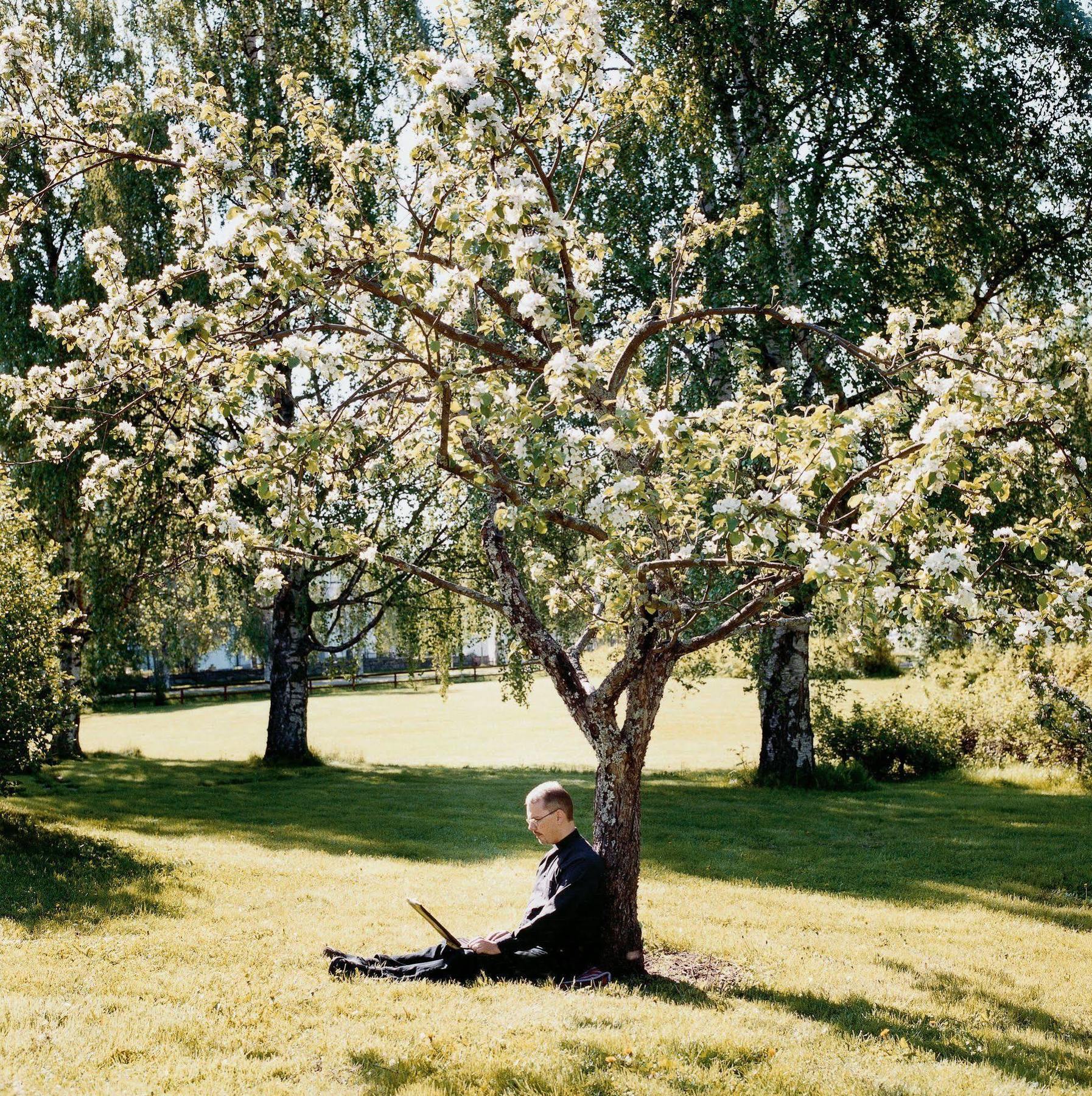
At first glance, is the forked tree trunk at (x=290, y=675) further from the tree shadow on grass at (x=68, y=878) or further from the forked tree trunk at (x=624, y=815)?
the forked tree trunk at (x=624, y=815)

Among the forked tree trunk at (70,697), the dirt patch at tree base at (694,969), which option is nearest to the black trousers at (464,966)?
the dirt patch at tree base at (694,969)

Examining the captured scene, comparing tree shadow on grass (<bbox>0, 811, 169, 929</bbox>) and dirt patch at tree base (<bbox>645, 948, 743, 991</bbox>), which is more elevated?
tree shadow on grass (<bbox>0, 811, 169, 929</bbox>)

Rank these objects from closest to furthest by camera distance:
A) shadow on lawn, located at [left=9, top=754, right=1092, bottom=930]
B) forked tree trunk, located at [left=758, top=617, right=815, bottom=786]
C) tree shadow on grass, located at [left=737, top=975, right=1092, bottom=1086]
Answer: tree shadow on grass, located at [left=737, top=975, right=1092, bottom=1086] → shadow on lawn, located at [left=9, top=754, right=1092, bottom=930] → forked tree trunk, located at [left=758, top=617, right=815, bottom=786]

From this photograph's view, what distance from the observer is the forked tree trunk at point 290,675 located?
1747cm

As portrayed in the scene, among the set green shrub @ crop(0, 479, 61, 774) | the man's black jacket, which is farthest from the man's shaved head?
green shrub @ crop(0, 479, 61, 774)

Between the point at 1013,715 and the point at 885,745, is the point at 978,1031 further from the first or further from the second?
the point at 1013,715

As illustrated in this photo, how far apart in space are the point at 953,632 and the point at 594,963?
11113 millimetres

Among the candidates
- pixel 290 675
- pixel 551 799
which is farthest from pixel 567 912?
pixel 290 675

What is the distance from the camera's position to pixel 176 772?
729 inches

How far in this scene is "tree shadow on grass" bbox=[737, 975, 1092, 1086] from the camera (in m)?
5.14

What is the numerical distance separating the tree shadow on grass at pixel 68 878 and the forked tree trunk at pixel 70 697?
2.98 feet

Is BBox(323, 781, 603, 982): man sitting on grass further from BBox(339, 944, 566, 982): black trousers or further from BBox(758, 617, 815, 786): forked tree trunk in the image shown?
BBox(758, 617, 815, 786): forked tree trunk

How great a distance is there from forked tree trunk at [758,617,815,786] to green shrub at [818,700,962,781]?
2.09 meters

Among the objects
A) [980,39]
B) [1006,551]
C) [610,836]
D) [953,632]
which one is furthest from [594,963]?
[980,39]
